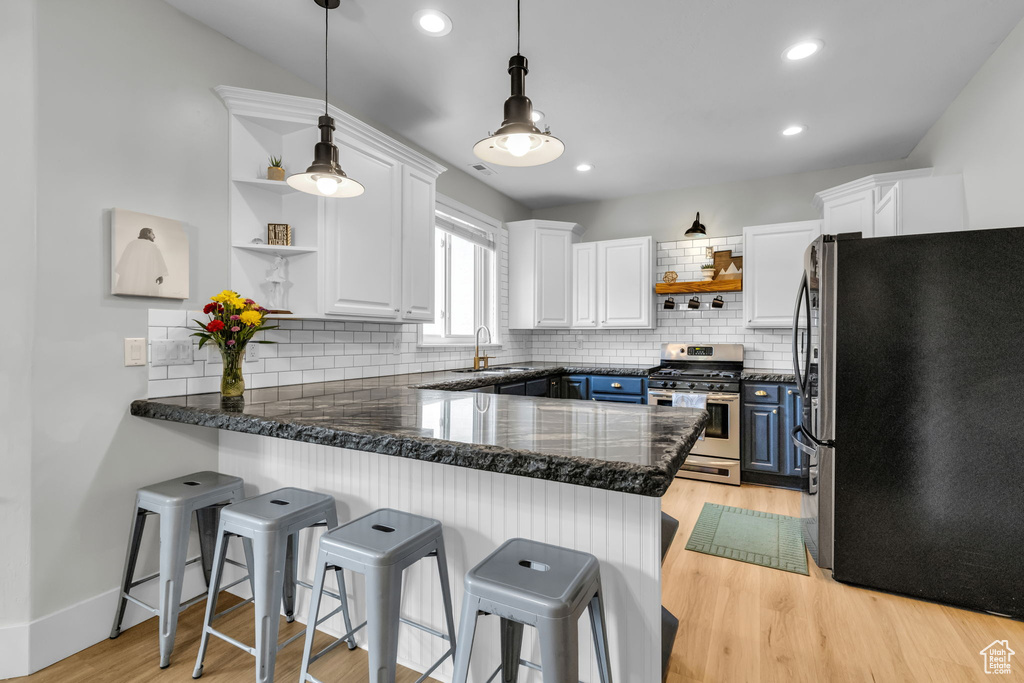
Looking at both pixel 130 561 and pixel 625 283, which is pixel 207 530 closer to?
pixel 130 561

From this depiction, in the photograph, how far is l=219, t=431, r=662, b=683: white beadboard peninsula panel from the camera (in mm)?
1295

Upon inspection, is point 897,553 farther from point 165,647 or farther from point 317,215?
point 317,215

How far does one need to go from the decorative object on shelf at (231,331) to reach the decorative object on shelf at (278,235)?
18.4 inches

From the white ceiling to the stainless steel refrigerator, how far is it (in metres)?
1.01

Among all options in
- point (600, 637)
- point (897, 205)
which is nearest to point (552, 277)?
point (897, 205)

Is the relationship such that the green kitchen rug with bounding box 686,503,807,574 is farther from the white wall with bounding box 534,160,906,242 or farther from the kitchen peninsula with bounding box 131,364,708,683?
the white wall with bounding box 534,160,906,242

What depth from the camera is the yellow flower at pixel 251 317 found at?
200 centimetres

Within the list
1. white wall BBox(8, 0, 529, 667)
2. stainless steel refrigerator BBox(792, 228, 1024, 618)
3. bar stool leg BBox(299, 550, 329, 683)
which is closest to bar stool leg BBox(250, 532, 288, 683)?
bar stool leg BBox(299, 550, 329, 683)

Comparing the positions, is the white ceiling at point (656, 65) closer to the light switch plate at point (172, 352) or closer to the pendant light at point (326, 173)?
the pendant light at point (326, 173)

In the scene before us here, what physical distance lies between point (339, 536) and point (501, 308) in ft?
11.5

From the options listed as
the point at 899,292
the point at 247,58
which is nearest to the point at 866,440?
the point at 899,292

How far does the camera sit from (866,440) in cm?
228

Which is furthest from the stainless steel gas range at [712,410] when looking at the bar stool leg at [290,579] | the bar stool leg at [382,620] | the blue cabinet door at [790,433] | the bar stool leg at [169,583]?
the bar stool leg at [169,583]

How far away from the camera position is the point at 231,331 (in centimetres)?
201
